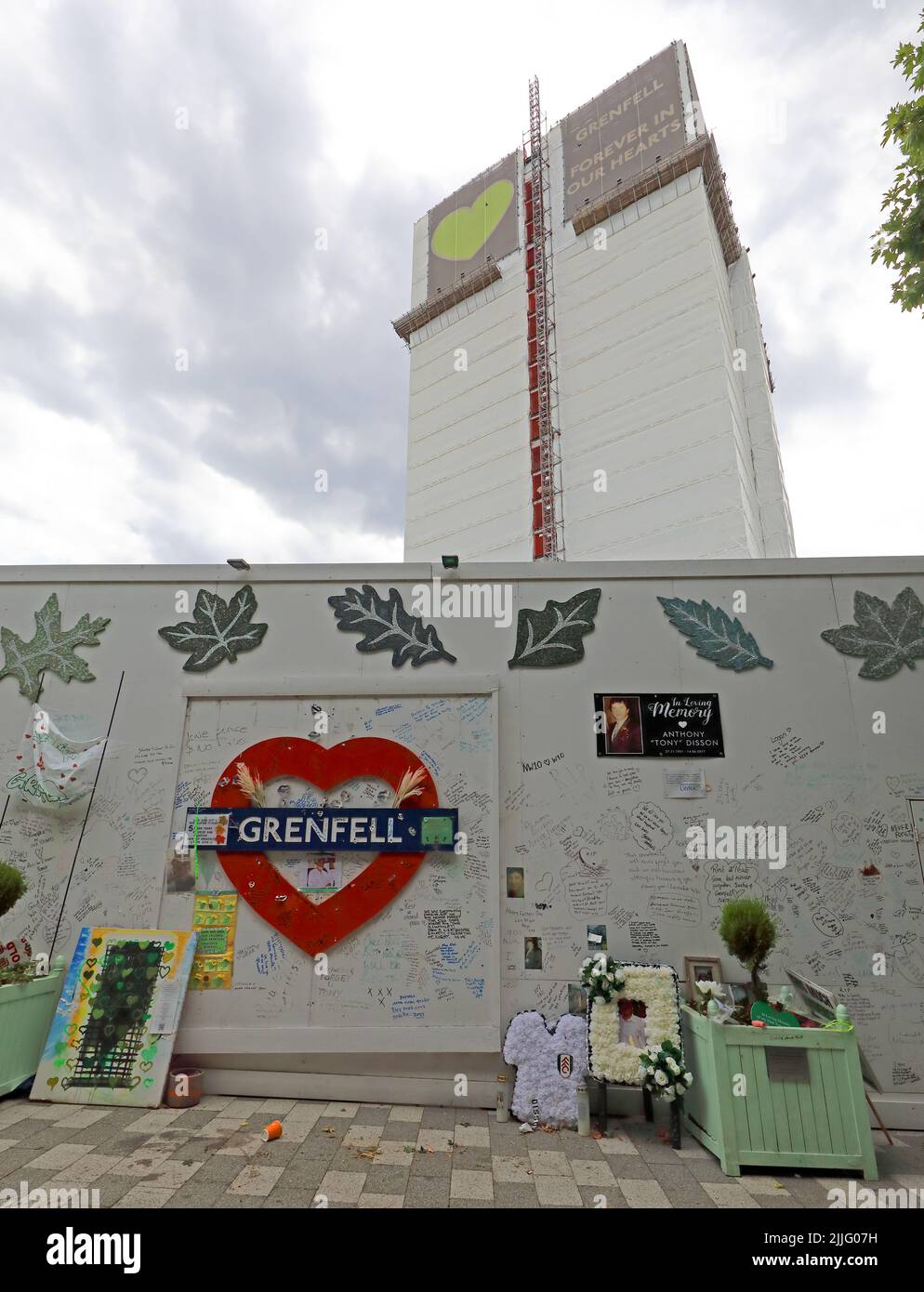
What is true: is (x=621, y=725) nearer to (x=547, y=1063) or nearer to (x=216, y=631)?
(x=547, y=1063)

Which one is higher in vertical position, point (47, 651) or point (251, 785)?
point (47, 651)

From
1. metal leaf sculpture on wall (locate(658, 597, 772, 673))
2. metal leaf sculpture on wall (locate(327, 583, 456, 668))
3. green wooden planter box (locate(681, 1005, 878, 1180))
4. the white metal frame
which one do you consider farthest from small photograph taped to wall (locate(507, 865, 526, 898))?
metal leaf sculpture on wall (locate(658, 597, 772, 673))

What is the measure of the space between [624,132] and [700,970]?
1266 inches

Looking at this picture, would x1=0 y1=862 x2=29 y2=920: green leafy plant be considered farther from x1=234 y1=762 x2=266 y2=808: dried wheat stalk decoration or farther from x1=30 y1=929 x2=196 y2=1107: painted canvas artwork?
x1=234 y1=762 x2=266 y2=808: dried wheat stalk decoration

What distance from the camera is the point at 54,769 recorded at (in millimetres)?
5805

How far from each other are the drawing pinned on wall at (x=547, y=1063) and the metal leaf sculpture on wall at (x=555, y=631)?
9.35 ft

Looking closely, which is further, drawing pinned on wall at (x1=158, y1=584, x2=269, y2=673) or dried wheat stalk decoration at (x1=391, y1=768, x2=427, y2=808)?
drawing pinned on wall at (x1=158, y1=584, x2=269, y2=673)

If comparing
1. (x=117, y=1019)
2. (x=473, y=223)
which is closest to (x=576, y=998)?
(x=117, y=1019)

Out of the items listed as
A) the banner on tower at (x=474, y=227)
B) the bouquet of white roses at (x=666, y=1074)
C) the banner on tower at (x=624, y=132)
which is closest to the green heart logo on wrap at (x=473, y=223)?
the banner on tower at (x=474, y=227)

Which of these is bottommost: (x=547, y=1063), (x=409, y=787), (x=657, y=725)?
(x=547, y=1063)

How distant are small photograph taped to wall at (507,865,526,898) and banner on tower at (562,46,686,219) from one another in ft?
93.9

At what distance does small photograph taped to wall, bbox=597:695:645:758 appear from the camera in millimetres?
5715

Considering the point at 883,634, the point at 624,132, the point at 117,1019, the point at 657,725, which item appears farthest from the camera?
the point at 624,132

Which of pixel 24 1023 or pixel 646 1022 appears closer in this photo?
pixel 646 1022
